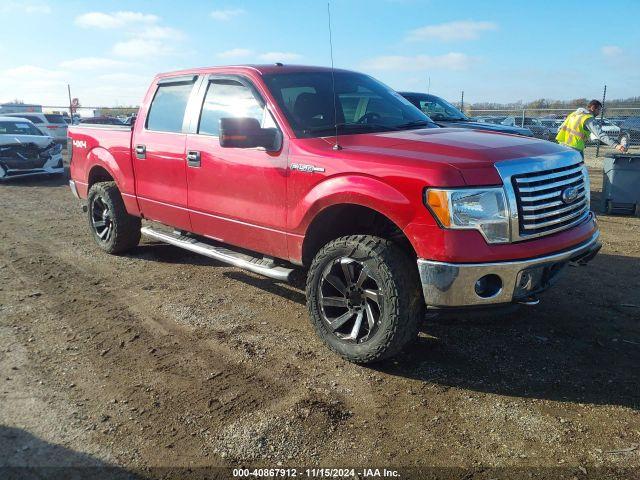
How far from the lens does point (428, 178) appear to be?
3.09m

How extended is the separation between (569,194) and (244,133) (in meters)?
2.30

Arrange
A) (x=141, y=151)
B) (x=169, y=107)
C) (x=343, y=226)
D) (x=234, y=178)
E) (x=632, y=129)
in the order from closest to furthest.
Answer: (x=343, y=226)
(x=234, y=178)
(x=169, y=107)
(x=141, y=151)
(x=632, y=129)

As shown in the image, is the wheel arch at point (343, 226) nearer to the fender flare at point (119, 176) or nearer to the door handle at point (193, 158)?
the door handle at point (193, 158)

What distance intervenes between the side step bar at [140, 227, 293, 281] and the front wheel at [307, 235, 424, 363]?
44cm

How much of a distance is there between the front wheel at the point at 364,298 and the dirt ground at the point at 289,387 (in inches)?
6.5

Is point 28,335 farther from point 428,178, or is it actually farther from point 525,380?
point 525,380

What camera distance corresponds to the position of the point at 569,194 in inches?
138

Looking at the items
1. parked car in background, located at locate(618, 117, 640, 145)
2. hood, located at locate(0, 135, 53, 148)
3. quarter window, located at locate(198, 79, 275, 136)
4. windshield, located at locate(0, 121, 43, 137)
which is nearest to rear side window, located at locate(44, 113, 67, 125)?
windshield, located at locate(0, 121, 43, 137)

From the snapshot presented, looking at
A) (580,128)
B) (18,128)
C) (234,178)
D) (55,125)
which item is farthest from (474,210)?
(55,125)

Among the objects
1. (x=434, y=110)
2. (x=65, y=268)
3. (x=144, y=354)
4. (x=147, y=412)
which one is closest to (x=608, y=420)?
(x=147, y=412)

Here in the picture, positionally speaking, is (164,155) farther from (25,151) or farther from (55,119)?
(55,119)

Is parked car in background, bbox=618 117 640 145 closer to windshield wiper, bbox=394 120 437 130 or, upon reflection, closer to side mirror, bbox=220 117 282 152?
windshield wiper, bbox=394 120 437 130

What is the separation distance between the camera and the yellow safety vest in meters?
9.30

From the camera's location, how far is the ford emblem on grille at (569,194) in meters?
3.46
